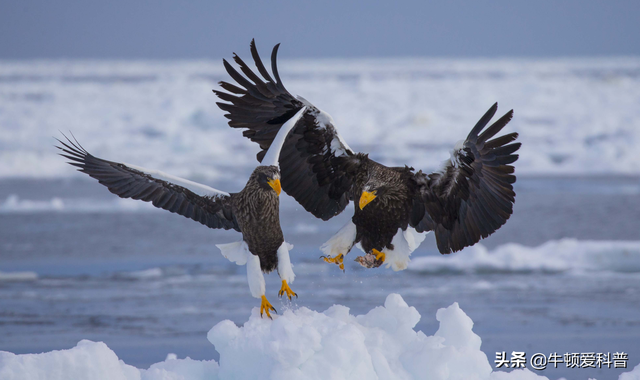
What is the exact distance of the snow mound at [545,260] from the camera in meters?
6.86

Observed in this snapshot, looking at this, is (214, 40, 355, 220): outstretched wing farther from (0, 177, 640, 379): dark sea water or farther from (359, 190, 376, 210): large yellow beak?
(0, 177, 640, 379): dark sea water

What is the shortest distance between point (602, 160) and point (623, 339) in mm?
9947

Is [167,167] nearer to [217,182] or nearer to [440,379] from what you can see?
[217,182]

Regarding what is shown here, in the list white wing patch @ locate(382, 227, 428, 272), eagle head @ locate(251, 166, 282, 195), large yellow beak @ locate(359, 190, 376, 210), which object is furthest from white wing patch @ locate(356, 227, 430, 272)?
eagle head @ locate(251, 166, 282, 195)

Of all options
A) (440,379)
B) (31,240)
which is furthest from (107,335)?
(31,240)

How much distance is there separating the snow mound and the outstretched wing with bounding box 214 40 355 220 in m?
2.01

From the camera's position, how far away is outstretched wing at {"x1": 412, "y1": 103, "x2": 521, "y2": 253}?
444 centimetres

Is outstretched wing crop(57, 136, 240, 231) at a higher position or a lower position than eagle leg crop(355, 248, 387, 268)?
higher

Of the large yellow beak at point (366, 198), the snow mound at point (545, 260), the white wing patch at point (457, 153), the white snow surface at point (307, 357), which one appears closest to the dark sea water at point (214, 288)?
the snow mound at point (545, 260)

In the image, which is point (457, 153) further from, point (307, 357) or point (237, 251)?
point (307, 357)

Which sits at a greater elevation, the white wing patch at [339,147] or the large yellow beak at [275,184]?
the white wing patch at [339,147]

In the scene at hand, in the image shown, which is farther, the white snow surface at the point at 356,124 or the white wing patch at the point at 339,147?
the white snow surface at the point at 356,124

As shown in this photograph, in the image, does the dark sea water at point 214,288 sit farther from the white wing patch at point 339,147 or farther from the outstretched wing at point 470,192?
the white wing patch at point 339,147

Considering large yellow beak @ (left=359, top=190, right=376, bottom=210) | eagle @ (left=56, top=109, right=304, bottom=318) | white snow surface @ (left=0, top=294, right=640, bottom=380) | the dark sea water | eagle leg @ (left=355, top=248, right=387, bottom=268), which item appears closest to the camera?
white snow surface @ (left=0, top=294, right=640, bottom=380)
